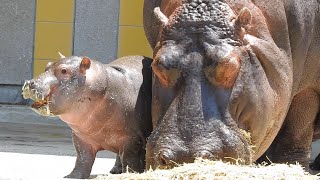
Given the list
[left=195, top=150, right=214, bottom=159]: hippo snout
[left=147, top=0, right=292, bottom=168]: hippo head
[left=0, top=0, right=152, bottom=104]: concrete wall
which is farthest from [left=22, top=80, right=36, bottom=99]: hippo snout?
[left=0, top=0, right=152, bottom=104]: concrete wall

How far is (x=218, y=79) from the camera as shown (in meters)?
3.99

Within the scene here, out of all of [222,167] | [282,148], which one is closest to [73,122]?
[222,167]

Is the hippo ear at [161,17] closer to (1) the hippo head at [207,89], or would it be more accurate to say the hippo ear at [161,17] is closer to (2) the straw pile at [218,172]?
(1) the hippo head at [207,89]

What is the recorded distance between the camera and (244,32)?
4184 millimetres

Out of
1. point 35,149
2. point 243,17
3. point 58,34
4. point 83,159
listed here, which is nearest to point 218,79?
point 243,17

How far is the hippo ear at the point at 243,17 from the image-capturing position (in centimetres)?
414

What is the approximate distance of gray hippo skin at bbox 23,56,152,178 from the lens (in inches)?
179

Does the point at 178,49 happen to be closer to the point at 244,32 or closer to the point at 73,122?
the point at 244,32

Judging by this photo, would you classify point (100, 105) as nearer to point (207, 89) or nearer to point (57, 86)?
point (57, 86)

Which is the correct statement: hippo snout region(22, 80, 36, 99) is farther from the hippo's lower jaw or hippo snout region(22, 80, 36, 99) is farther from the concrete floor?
the concrete floor

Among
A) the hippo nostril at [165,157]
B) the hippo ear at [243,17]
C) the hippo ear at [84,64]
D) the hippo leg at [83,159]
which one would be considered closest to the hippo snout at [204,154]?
the hippo nostril at [165,157]

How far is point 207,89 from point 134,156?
0.91 meters

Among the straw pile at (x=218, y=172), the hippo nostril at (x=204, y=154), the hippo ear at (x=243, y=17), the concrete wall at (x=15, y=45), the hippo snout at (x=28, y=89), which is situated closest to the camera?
the straw pile at (x=218, y=172)

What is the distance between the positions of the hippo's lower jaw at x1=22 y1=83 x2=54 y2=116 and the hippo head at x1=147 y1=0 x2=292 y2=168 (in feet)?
1.74
